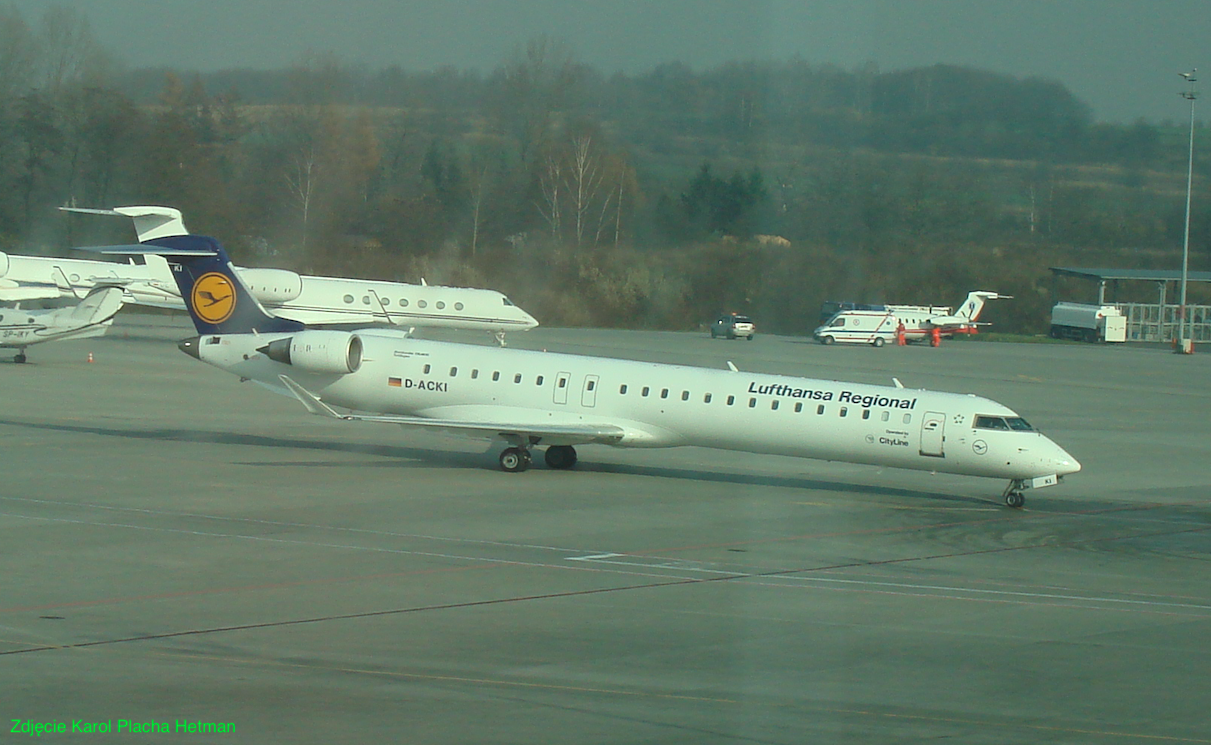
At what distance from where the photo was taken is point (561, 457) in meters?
27.9

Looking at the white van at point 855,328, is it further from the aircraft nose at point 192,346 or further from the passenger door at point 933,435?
the passenger door at point 933,435

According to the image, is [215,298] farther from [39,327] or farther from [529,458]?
[39,327]

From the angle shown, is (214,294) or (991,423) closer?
(991,423)

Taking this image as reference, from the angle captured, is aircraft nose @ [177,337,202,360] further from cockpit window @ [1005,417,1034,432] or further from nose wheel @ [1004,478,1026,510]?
nose wheel @ [1004,478,1026,510]

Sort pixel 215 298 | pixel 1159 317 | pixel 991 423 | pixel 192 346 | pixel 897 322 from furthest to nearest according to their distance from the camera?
pixel 1159 317 → pixel 897 322 → pixel 192 346 → pixel 215 298 → pixel 991 423

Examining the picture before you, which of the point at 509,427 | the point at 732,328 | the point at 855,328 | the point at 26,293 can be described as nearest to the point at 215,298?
the point at 509,427

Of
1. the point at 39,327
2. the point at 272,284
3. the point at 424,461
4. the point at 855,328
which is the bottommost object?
the point at 424,461

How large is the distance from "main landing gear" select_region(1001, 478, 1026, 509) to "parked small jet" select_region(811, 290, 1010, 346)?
46.6 m

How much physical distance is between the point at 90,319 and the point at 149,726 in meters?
39.5

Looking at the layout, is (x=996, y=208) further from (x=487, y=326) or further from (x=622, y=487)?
(x=622, y=487)

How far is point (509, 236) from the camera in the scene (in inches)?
2594

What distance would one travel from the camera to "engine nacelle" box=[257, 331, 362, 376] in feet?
91.7

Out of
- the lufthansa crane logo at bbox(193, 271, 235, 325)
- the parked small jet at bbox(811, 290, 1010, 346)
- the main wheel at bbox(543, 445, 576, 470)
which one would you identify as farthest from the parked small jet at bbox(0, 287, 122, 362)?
the parked small jet at bbox(811, 290, 1010, 346)

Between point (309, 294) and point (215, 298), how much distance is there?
79.8 ft
